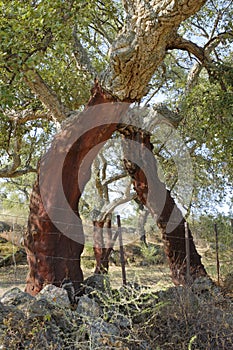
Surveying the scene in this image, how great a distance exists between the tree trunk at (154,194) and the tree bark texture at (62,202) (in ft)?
6.67

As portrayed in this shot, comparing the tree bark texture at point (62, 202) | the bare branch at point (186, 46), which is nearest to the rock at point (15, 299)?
the tree bark texture at point (62, 202)

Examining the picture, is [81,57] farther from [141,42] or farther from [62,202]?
[62,202]

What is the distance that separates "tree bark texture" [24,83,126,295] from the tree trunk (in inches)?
80.1

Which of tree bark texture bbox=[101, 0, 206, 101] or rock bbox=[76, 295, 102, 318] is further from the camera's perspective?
tree bark texture bbox=[101, 0, 206, 101]

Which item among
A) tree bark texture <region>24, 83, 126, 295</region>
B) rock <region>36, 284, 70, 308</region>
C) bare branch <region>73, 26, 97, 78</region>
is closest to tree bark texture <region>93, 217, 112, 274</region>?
bare branch <region>73, 26, 97, 78</region>

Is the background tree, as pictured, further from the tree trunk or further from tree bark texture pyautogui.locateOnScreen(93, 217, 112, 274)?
tree bark texture pyautogui.locateOnScreen(93, 217, 112, 274)

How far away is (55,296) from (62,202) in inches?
71.2

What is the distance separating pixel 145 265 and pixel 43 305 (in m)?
12.4

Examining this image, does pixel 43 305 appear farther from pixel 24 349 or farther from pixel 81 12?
pixel 81 12

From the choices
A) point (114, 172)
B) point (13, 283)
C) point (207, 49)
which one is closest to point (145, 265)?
point (114, 172)

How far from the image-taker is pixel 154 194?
8.52 m

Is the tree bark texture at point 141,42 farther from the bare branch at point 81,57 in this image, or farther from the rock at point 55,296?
the rock at point 55,296

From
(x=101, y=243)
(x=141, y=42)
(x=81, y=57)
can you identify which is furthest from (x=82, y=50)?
(x=101, y=243)

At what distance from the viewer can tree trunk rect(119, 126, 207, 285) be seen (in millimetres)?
8312
